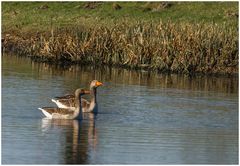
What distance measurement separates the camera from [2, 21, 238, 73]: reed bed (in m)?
29.0

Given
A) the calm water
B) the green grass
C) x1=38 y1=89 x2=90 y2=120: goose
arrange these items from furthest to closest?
the green grass < x1=38 y1=89 x2=90 y2=120: goose < the calm water

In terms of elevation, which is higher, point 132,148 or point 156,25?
point 156,25

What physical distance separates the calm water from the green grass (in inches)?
391

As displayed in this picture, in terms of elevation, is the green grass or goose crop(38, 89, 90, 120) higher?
the green grass

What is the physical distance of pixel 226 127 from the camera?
19.3 m

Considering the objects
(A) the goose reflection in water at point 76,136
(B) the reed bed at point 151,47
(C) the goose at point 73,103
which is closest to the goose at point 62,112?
(A) the goose reflection in water at point 76,136

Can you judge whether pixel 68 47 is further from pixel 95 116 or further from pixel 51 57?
pixel 95 116

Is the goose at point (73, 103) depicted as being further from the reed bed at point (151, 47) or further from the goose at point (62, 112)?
the reed bed at point (151, 47)

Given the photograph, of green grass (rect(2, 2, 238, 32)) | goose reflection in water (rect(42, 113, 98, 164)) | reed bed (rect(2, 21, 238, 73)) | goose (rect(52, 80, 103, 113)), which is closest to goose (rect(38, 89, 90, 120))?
goose reflection in water (rect(42, 113, 98, 164))

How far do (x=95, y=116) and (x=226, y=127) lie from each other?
2952 mm

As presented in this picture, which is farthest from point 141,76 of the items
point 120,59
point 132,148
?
point 132,148

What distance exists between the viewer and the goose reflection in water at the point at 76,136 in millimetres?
15766

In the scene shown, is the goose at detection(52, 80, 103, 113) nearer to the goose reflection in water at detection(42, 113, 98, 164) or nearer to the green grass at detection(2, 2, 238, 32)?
the goose reflection in water at detection(42, 113, 98, 164)

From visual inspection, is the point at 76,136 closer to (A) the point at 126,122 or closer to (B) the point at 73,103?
(A) the point at 126,122
